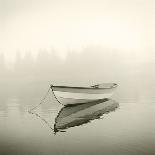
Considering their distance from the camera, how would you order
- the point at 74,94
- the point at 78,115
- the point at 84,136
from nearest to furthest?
the point at 84,136
the point at 78,115
the point at 74,94

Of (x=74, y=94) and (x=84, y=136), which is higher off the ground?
(x=74, y=94)

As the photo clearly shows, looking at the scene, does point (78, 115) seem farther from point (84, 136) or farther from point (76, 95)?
point (84, 136)

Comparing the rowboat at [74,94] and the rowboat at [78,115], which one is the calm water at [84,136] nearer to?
the rowboat at [78,115]

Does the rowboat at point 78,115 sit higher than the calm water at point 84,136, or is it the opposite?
the calm water at point 84,136

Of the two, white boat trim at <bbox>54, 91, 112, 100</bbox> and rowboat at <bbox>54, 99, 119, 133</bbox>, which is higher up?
white boat trim at <bbox>54, 91, 112, 100</bbox>

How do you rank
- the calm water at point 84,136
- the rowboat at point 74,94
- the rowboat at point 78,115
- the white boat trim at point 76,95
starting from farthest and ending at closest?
1. the white boat trim at point 76,95
2. the rowboat at point 74,94
3. the rowboat at point 78,115
4. the calm water at point 84,136

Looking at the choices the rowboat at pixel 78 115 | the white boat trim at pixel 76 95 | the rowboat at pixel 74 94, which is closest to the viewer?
the rowboat at pixel 78 115

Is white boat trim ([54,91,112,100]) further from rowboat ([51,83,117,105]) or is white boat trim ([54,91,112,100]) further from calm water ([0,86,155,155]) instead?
calm water ([0,86,155,155])

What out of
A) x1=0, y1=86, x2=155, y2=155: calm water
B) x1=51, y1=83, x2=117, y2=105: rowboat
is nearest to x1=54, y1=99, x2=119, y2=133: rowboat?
x1=0, y1=86, x2=155, y2=155: calm water

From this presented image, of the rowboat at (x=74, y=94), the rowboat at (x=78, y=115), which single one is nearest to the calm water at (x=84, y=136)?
the rowboat at (x=78, y=115)

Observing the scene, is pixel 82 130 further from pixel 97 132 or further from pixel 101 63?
pixel 101 63

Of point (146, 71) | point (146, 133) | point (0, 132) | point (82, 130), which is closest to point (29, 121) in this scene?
point (0, 132)

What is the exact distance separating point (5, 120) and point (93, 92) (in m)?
5.39

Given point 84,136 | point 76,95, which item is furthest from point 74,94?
point 84,136
